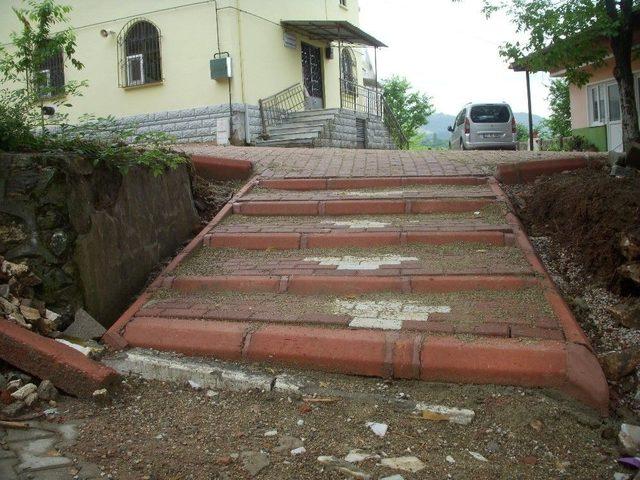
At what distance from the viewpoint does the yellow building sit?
14.4m

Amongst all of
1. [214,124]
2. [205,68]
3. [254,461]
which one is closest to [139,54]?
[205,68]

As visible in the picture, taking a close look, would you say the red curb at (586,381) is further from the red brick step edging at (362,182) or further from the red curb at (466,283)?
the red brick step edging at (362,182)

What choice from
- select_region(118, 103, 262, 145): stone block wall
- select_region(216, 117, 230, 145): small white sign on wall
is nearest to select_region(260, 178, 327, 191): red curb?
select_region(216, 117, 230, 145): small white sign on wall

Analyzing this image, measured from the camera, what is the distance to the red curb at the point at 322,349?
116 inches

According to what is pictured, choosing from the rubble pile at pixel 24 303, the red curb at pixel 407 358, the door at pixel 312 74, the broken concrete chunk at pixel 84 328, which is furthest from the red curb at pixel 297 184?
the door at pixel 312 74

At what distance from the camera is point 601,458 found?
229 centimetres

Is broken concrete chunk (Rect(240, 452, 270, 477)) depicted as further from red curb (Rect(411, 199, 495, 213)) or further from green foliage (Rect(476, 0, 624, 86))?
green foliage (Rect(476, 0, 624, 86))

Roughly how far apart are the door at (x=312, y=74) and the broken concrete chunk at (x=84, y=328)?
47.4 ft

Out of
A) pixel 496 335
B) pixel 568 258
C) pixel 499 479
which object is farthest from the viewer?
pixel 568 258

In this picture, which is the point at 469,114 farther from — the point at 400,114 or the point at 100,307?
the point at 400,114

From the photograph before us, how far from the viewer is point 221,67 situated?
13977mm

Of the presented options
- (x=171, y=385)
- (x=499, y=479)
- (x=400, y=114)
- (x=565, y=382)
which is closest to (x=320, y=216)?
(x=171, y=385)

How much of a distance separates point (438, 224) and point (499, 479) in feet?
8.59

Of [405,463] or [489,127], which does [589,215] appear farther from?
[489,127]
